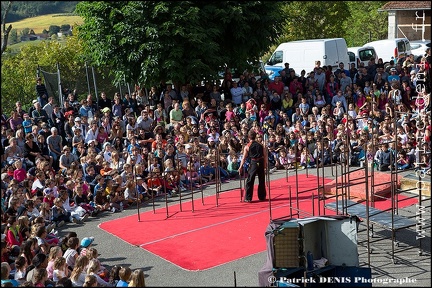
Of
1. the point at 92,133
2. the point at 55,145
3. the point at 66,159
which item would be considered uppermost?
the point at 92,133

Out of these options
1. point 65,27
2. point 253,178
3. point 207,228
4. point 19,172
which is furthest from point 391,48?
point 19,172

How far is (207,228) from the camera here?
1502 centimetres

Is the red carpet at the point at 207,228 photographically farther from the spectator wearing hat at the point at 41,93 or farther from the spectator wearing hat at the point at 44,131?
the spectator wearing hat at the point at 41,93

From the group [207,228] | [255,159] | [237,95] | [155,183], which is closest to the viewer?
[207,228]

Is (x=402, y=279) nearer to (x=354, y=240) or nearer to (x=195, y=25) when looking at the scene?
(x=354, y=240)

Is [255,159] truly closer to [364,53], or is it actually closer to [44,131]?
[44,131]

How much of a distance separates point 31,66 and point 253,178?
19618 millimetres

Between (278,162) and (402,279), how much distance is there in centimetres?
867

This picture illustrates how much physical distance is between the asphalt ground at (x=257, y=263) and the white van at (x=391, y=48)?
2146 cm

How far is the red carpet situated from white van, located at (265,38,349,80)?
44.7ft

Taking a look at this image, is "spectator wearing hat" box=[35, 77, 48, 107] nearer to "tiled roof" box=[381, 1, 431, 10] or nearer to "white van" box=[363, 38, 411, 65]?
"white van" box=[363, 38, 411, 65]

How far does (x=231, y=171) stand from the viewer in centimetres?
1939

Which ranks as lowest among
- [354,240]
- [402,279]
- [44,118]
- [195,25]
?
[402,279]

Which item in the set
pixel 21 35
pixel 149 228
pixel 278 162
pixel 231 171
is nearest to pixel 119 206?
pixel 149 228
